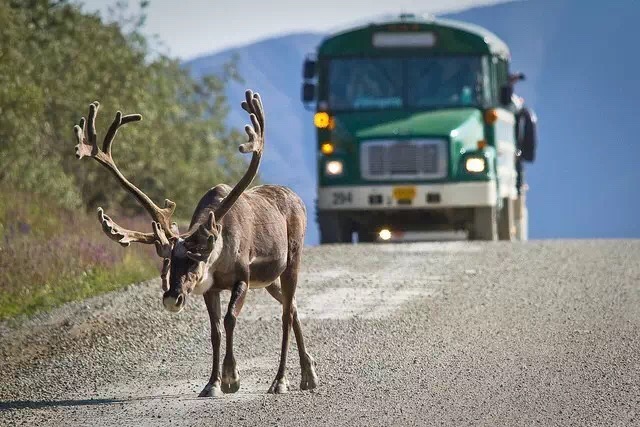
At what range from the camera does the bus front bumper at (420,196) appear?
25.5 metres

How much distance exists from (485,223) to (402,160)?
152 centimetres

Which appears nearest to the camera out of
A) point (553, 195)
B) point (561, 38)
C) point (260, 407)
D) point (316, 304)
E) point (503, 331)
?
point (260, 407)

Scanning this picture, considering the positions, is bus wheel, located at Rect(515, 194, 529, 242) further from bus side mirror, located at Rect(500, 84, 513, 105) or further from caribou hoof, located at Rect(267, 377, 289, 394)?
caribou hoof, located at Rect(267, 377, 289, 394)

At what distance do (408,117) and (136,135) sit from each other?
5916 mm

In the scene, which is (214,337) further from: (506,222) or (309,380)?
(506,222)

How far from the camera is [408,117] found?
2575cm

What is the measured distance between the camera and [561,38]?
148m

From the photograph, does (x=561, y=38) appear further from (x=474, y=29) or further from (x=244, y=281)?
(x=244, y=281)

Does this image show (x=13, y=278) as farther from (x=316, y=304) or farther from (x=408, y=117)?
(x=408, y=117)

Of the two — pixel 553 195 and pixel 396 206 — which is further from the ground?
pixel 396 206

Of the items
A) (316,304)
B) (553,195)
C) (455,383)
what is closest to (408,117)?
(316,304)

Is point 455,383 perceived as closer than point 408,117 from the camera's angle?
Yes

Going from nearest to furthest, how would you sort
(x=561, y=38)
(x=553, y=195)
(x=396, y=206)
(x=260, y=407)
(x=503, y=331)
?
(x=260, y=407), (x=503, y=331), (x=396, y=206), (x=553, y=195), (x=561, y=38)

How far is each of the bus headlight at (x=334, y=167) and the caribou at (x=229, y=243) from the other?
1368 centimetres
